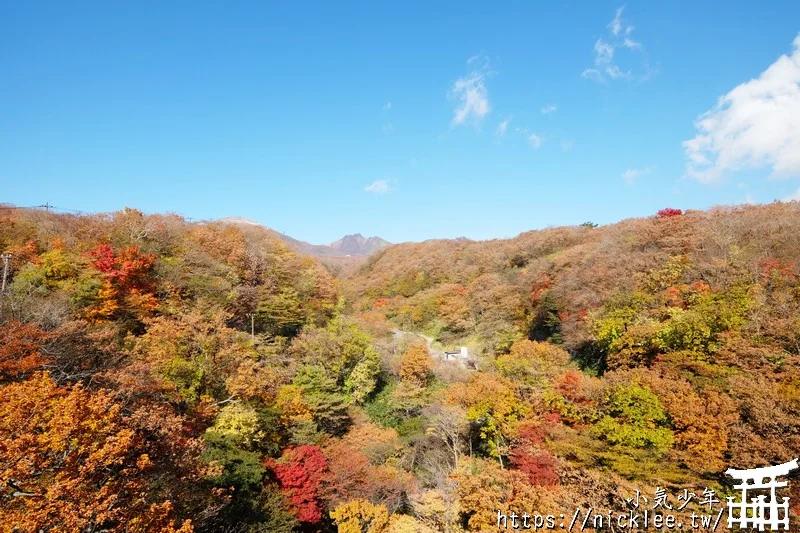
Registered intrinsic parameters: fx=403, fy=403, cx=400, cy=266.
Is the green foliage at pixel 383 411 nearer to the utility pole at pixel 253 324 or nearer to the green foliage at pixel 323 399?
the green foliage at pixel 323 399

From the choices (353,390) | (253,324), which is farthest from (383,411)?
(253,324)

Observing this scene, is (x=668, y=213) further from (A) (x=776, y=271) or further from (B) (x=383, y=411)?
(B) (x=383, y=411)

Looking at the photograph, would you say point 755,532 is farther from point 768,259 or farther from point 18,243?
point 18,243

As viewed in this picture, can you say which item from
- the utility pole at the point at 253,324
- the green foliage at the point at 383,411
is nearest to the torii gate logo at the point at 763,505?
the green foliage at the point at 383,411

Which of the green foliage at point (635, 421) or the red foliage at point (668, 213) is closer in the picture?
the green foliage at point (635, 421)

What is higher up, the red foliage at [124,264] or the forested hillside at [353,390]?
the red foliage at [124,264]

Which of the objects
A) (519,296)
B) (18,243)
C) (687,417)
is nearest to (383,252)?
(519,296)
